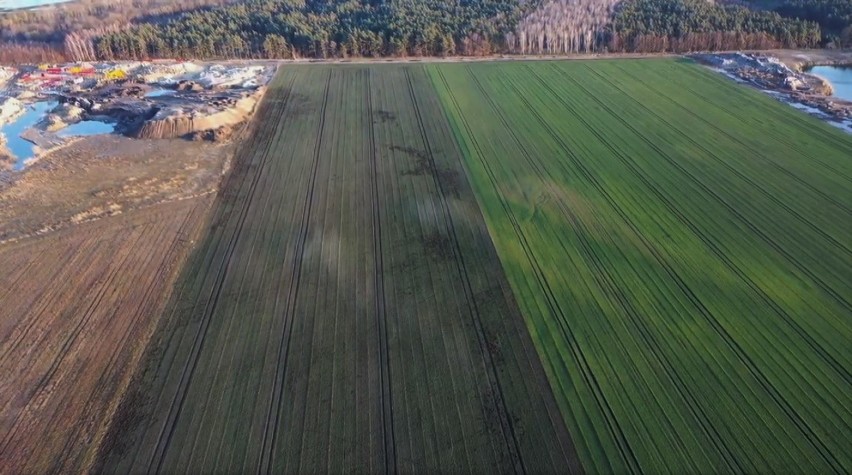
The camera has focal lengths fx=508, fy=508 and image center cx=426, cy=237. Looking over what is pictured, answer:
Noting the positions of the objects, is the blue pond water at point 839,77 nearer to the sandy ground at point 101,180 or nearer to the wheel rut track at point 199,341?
the wheel rut track at point 199,341

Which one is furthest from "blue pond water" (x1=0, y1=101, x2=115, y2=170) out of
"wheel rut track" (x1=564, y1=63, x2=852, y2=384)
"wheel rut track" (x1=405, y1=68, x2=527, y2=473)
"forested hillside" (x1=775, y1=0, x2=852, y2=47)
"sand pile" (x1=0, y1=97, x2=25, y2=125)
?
"forested hillside" (x1=775, y1=0, x2=852, y2=47)

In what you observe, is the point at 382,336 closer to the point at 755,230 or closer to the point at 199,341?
the point at 199,341

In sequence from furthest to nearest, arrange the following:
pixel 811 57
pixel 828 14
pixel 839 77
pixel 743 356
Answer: pixel 828 14
pixel 811 57
pixel 839 77
pixel 743 356

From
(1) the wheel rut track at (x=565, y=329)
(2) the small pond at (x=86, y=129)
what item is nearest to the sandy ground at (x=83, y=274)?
(2) the small pond at (x=86, y=129)

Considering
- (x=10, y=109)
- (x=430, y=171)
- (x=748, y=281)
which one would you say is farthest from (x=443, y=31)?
(x=748, y=281)

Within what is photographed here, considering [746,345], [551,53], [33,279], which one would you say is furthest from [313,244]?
[551,53]

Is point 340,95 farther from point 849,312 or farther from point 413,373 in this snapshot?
point 849,312
